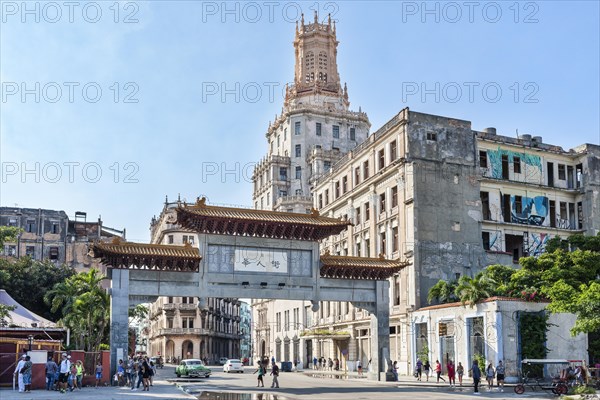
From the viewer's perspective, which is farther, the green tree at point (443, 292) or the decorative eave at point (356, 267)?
the green tree at point (443, 292)

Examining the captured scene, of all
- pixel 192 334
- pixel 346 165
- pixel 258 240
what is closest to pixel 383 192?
pixel 346 165

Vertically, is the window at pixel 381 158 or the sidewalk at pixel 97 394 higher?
the window at pixel 381 158

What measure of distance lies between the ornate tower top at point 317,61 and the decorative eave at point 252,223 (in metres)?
57.2

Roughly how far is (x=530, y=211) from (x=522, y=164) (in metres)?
4.13

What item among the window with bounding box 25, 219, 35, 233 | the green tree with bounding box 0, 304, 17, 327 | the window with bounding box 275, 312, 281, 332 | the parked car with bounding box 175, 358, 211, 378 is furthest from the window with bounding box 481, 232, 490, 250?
the window with bounding box 25, 219, 35, 233

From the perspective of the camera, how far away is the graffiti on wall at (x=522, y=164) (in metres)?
57.9

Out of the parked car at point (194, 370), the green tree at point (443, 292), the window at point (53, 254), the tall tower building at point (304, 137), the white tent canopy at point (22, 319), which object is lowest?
the parked car at point (194, 370)

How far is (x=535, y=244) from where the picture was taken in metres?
58.2

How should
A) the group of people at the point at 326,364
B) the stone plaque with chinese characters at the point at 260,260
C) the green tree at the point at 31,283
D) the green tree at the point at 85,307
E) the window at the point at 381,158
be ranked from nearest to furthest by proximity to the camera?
the stone plaque with chinese characters at the point at 260,260 → the green tree at the point at 85,307 → the window at the point at 381,158 → the group of people at the point at 326,364 → the green tree at the point at 31,283

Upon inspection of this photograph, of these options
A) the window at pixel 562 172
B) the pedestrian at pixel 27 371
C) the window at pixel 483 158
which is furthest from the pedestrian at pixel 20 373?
the window at pixel 562 172

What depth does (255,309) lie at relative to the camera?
326 feet

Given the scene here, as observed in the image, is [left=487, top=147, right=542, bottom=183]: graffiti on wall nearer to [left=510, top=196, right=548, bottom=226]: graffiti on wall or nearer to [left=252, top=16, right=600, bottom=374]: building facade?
[left=252, top=16, right=600, bottom=374]: building facade

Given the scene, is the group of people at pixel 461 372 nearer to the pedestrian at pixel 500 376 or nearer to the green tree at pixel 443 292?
the pedestrian at pixel 500 376

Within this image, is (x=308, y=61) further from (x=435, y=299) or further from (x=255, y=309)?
(x=435, y=299)
